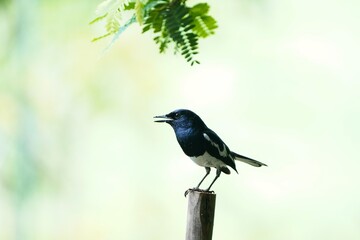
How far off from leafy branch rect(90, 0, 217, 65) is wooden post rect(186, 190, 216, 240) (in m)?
0.81

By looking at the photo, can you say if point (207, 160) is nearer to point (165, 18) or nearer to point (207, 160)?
point (207, 160)

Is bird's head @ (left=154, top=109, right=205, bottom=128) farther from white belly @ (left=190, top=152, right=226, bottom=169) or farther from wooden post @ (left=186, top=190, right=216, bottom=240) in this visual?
wooden post @ (left=186, top=190, right=216, bottom=240)

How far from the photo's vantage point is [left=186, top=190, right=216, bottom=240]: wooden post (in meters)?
1.39

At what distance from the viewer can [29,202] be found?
3180mm

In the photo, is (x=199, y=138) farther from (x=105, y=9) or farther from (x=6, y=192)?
(x=6, y=192)

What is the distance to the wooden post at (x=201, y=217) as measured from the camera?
1395mm

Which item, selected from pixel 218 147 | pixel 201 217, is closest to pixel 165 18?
pixel 201 217

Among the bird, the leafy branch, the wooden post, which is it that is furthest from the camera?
the bird

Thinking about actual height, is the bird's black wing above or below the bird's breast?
above

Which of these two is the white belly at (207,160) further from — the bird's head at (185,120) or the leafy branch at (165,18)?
the leafy branch at (165,18)

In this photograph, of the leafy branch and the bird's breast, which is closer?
the leafy branch

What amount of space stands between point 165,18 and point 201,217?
33.9 inches

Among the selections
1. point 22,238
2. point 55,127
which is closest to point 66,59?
point 55,127

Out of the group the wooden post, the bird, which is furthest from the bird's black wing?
the wooden post
